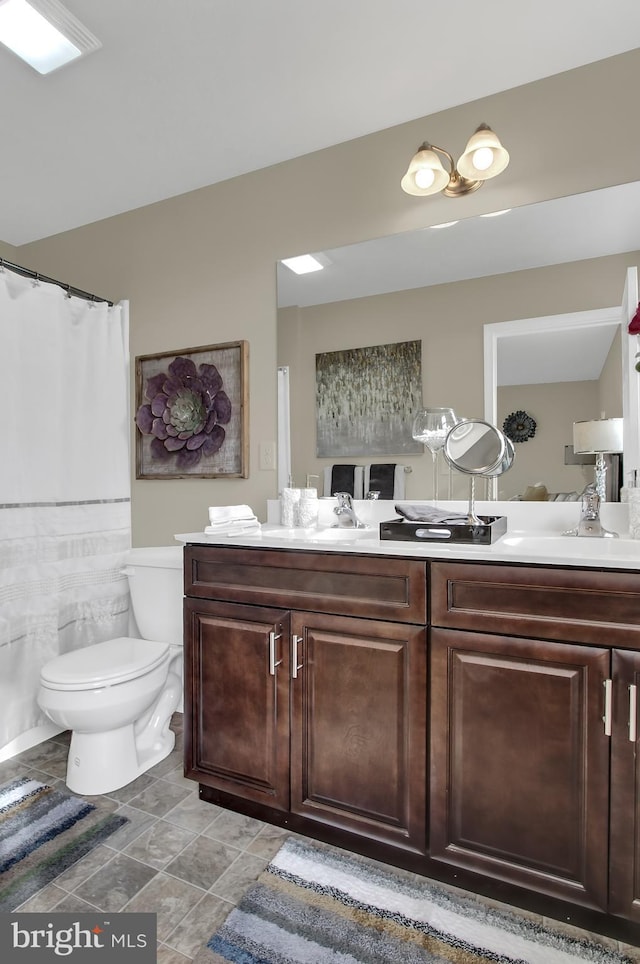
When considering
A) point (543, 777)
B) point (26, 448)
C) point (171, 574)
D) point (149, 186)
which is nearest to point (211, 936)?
point (543, 777)

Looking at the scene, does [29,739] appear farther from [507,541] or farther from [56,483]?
[507,541]

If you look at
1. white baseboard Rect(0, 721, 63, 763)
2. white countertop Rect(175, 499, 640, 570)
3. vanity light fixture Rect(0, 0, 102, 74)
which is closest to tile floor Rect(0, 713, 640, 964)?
white baseboard Rect(0, 721, 63, 763)

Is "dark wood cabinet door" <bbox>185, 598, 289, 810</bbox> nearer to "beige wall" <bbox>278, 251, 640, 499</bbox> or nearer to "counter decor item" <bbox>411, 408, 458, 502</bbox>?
"beige wall" <bbox>278, 251, 640, 499</bbox>

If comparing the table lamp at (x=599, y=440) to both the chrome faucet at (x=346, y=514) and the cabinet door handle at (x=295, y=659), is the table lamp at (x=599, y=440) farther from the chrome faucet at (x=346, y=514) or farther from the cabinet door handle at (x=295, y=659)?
the cabinet door handle at (x=295, y=659)

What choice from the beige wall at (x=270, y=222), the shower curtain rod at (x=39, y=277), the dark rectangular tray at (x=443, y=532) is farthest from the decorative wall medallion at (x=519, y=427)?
the shower curtain rod at (x=39, y=277)

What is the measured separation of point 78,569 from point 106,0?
206cm

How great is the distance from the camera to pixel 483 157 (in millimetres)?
1774

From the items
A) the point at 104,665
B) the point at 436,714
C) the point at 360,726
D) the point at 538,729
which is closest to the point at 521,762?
the point at 538,729

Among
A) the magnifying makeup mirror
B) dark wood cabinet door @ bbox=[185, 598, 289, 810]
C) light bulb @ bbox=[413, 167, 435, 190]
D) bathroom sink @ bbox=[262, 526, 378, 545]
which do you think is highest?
light bulb @ bbox=[413, 167, 435, 190]

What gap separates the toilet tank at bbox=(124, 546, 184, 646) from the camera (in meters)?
2.27

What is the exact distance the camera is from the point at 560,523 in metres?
1.83

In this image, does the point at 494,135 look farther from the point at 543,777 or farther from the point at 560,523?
the point at 543,777

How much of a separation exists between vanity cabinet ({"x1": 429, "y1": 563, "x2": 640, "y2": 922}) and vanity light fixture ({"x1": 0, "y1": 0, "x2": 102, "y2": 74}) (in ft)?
6.41

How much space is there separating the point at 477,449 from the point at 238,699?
1.16 m
